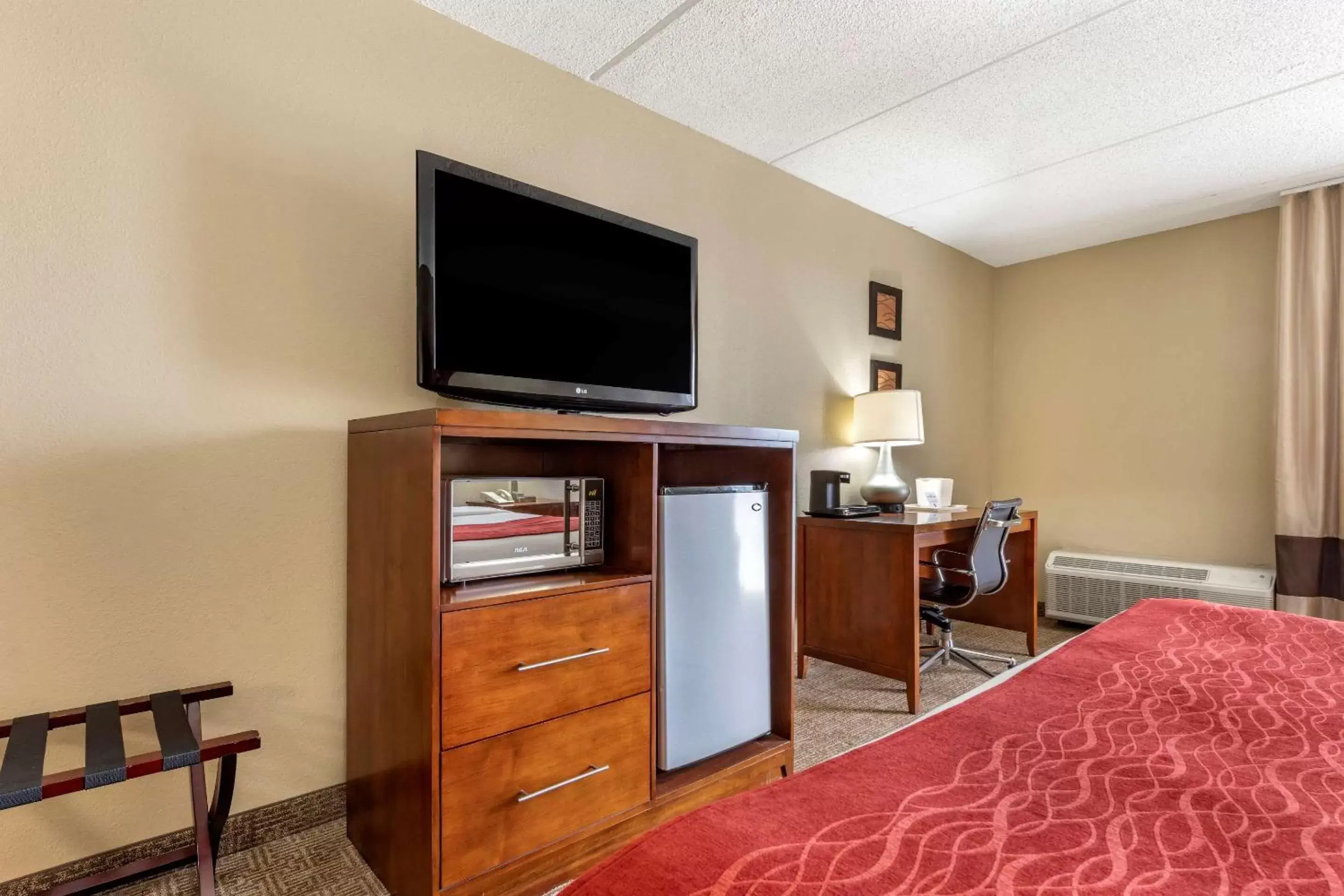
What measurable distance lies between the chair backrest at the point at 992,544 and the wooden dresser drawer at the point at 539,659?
1.90 m

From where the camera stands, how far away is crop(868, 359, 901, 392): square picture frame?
3.68 meters

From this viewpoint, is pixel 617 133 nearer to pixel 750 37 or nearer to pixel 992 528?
pixel 750 37

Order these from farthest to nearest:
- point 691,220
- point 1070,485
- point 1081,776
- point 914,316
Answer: point 1070,485 → point 914,316 → point 691,220 → point 1081,776

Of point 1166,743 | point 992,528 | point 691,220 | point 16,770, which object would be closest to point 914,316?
point 992,528

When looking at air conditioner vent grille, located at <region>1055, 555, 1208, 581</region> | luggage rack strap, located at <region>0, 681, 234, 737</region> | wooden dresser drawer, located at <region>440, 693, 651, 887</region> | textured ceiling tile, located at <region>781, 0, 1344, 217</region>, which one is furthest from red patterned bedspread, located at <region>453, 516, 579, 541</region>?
air conditioner vent grille, located at <region>1055, 555, 1208, 581</region>

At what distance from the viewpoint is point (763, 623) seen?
2107 mm

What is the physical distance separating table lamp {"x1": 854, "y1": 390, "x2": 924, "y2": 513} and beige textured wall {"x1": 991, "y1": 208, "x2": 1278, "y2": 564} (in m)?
1.62

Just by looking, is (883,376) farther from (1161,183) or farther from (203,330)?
(203,330)

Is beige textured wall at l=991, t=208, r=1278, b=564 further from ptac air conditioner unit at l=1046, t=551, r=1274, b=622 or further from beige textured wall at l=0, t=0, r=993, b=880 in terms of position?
beige textured wall at l=0, t=0, r=993, b=880

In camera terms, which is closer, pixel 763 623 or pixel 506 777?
pixel 506 777

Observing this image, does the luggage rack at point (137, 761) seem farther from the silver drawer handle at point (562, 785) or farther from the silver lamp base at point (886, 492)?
the silver lamp base at point (886, 492)

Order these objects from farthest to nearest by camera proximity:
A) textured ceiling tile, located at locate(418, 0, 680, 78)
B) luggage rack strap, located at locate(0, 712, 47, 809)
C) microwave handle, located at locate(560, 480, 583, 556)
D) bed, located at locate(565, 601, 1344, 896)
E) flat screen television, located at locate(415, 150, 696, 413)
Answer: textured ceiling tile, located at locate(418, 0, 680, 78), microwave handle, located at locate(560, 480, 583, 556), flat screen television, located at locate(415, 150, 696, 413), luggage rack strap, located at locate(0, 712, 47, 809), bed, located at locate(565, 601, 1344, 896)

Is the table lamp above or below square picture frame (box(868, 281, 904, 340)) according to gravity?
below

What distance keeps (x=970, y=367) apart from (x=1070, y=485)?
0.98 meters
